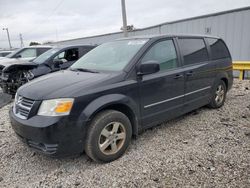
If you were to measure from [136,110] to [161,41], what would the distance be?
4.22ft

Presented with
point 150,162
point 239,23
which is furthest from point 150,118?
point 239,23

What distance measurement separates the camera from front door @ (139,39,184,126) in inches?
128

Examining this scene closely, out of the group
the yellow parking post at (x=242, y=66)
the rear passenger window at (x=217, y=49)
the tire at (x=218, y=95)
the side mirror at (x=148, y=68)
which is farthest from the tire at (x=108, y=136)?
the yellow parking post at (x=242, y=66)

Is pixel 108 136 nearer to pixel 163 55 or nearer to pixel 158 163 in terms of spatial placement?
pixel 158 163

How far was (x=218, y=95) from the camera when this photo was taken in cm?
487

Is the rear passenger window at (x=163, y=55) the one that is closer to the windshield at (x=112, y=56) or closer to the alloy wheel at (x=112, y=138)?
the windshield at (x=112, y=56)

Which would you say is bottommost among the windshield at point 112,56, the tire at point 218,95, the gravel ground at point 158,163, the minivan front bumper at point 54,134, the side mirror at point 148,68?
the gravel ground at point 158,163

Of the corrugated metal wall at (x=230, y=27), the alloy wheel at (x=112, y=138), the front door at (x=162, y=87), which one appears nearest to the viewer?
the alloy wheel at (x=112, y=138)

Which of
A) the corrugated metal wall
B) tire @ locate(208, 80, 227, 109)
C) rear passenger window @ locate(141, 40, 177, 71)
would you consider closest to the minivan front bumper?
rear passenger window @ locate(141, 40, 177, 71)

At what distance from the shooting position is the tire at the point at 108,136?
2711 mm

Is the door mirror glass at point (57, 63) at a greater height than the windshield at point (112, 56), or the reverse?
the windshield at point (112, 56)

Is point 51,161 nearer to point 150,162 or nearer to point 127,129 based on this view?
point 127,129

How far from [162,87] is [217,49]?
219 cm

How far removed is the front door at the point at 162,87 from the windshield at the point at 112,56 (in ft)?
0.80
